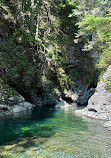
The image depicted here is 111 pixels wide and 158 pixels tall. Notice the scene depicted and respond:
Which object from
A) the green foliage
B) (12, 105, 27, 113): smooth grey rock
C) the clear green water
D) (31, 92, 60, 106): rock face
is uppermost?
the green foliage

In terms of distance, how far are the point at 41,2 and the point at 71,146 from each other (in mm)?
18302

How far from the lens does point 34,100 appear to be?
18.0 meters

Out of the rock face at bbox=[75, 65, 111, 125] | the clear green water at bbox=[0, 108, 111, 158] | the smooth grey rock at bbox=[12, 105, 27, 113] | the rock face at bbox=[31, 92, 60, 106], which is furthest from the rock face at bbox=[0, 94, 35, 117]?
the rock face at bbox=[75, 65, 111, 125]

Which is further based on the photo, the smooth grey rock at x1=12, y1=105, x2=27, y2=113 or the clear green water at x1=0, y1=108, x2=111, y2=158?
the smooth grey rock at x1=12, y1=105, x2=27, y2=113

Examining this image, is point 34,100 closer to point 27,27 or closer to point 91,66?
point 27,27

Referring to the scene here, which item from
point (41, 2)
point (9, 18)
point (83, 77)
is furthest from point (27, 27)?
point (83, 77)

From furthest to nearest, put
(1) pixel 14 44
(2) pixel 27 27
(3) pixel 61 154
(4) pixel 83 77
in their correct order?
(4) pixel 83 77 < (2) pixel 27 27 < (1) pixel 14 44 < (3) pixel 61 154

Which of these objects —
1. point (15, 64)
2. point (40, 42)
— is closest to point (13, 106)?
point (15, 64)

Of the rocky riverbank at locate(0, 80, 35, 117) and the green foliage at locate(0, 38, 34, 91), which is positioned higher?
the green foliage at locate(0, 38, 34, 91)

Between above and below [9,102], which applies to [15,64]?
above

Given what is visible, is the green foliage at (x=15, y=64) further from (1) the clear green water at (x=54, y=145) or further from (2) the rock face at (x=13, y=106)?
(1) the clear green water at (x=54, y=145)

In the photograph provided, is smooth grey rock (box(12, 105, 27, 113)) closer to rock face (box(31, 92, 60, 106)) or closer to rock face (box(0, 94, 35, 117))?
rock face (box(0, 94, 35, 117))

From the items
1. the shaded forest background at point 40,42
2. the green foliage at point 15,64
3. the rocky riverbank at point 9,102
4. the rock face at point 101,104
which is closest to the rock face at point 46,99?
the shaded forest background at point 40,42

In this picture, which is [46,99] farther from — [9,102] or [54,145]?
[54,145]
